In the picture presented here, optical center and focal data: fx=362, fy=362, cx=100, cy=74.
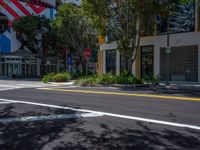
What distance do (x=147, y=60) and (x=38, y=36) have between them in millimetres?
32567

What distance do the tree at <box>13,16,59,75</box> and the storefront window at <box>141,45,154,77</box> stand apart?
25559 millimetres

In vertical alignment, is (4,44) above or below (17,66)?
above

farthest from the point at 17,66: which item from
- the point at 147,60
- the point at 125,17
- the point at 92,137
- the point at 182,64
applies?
the point at 92,137

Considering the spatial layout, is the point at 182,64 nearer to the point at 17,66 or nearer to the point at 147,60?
the point at 147,60

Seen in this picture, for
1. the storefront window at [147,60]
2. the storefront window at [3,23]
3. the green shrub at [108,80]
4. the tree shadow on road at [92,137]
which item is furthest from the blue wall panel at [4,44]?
the tree shadow on road at [92,137]

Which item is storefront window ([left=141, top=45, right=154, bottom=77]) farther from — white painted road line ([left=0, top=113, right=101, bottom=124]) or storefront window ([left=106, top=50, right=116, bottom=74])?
white painted road line ([left=0, top=113, right=101, bottom=124])

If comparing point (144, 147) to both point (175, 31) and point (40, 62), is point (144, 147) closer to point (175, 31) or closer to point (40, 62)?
point (175, 31)

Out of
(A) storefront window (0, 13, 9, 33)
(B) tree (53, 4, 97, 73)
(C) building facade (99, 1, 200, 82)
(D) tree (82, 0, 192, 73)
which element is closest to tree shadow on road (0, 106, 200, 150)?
(D) tree (82, 0, 192, 73)

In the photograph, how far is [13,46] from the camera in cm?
6284

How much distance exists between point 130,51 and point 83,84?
4.38m

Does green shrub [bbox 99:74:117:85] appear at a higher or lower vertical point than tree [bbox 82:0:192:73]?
lower

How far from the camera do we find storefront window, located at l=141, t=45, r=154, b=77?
110 ft

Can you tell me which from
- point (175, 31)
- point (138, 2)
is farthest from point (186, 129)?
point (175, 31)

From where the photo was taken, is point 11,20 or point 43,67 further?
point 43,67
